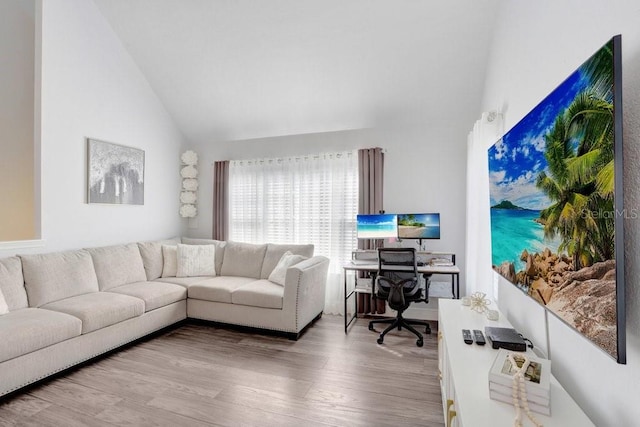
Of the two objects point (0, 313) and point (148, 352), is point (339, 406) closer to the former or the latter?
point (148, 352)

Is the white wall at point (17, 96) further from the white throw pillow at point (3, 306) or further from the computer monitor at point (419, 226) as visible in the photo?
the computer monitor at point (419, 226)

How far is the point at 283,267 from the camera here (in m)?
3.52

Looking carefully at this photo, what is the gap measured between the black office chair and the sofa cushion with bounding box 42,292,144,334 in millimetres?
2312

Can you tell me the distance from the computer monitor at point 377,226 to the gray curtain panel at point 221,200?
2017 mm

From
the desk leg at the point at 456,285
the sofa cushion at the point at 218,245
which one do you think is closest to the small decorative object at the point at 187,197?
the sofa cushion at the point at 218,245

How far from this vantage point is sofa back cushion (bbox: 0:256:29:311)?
2.49 m

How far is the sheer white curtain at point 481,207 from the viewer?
2.47 m

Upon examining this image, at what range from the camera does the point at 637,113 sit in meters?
0.89

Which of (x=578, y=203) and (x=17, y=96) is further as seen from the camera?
(x=17, y=96)

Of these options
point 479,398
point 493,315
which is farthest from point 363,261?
point 479,398

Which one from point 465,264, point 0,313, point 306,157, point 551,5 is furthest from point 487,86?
point 0,313

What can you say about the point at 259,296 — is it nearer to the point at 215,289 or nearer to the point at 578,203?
the point at 215,289

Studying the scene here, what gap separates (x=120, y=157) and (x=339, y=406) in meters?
3.56

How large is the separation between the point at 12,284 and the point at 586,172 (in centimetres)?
371
